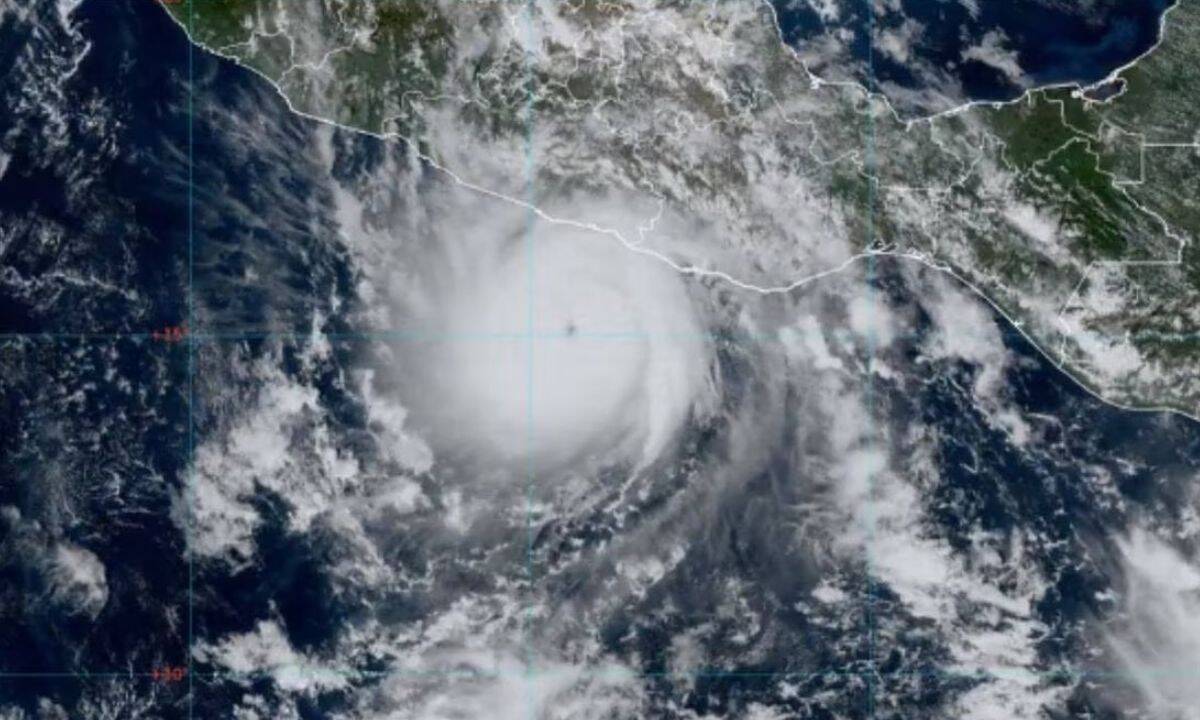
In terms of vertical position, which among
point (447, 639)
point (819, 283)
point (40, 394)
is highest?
point (819, 283)

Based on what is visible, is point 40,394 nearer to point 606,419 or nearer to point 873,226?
point 606,419

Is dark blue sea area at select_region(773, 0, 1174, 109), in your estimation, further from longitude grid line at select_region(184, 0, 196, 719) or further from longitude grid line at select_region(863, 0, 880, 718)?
longitude grid line at select_region(184, 0, 196, 719)

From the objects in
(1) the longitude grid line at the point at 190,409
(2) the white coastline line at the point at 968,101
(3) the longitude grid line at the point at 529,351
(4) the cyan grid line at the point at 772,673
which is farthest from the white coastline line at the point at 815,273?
(4) the cyan grid line at the point at 772,673

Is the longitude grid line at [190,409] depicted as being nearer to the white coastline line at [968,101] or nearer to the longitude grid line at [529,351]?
the longitude grid line at [529,351]

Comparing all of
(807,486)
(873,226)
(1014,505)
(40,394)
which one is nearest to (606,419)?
(807,486)

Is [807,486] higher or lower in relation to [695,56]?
lower

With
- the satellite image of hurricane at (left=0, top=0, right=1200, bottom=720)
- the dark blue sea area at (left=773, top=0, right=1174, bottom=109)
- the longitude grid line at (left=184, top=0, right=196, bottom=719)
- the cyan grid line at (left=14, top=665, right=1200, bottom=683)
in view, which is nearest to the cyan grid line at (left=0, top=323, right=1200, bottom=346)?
the satellite image of hurricane at (left=0, top=0, right=1200, bottom=720)
